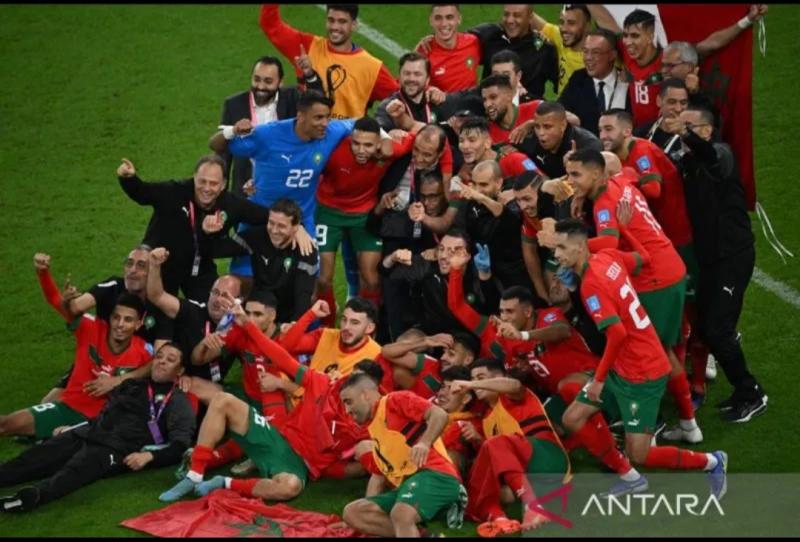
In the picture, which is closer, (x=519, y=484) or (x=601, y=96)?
(x=519, y=484)

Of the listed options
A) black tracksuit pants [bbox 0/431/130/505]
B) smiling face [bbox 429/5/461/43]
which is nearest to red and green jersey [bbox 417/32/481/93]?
smiling face [bbox 429/5/461/43]

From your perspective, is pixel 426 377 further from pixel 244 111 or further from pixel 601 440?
pixel 244 111

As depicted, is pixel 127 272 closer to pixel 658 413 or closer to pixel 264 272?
pixel 264 272

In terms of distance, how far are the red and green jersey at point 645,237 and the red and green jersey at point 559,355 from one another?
537 mm

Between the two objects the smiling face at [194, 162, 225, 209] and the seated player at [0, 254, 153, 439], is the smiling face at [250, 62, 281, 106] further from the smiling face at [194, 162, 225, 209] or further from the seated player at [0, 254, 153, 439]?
the seated player at [0, 254, 153, 439]

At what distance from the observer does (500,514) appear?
411 inches

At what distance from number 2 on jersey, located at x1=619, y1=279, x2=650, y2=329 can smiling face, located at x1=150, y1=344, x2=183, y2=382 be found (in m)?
2.91

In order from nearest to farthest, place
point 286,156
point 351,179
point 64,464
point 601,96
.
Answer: point 64,464
point 286,156
point 351,179
point 601,96

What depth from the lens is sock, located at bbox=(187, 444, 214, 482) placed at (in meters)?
10.9

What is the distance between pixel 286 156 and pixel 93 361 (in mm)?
1975

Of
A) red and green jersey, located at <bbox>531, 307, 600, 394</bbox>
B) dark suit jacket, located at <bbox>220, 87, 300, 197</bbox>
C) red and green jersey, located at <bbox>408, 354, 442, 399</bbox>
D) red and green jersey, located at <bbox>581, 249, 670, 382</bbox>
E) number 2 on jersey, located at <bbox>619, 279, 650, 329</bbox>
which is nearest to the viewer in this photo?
red and green jersey, located at <bbox>581, 249, 670, 382</bbox>

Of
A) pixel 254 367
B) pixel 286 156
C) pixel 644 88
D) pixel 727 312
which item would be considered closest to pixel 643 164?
pixel 727 312

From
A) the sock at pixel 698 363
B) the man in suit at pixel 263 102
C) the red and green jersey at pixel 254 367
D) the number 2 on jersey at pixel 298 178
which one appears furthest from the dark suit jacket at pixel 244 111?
the sock at pixel 698 363

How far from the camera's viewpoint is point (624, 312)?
10.7 m
